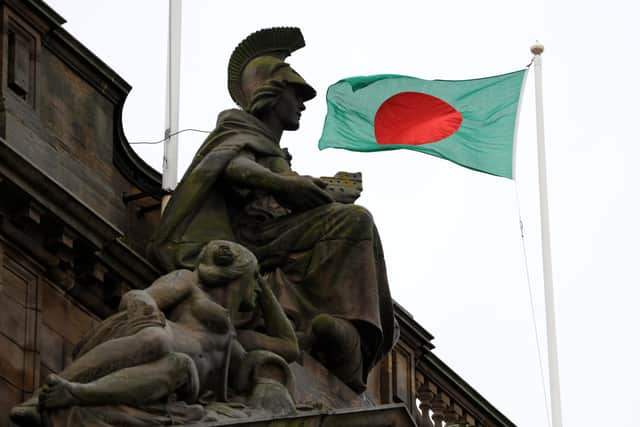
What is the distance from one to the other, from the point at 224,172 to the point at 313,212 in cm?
84

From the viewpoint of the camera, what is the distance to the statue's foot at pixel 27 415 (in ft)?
83.3

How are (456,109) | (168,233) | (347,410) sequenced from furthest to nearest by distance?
(456,109) < (168,233) < (347,410)

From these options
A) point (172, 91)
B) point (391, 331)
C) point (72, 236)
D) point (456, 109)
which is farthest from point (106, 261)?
point (456, 109)

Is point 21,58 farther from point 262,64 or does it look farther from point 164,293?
point 164,293

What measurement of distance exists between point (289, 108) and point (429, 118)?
261 inches

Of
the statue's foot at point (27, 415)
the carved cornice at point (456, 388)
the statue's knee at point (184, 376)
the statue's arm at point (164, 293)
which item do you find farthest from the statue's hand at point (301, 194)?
the carved cornice at point (456, 388)

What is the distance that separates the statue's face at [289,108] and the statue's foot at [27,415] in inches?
207

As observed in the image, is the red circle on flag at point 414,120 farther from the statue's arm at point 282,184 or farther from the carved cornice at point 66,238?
the carved cornice at point 66,238

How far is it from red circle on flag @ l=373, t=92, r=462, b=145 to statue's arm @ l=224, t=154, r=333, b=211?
6.76 m

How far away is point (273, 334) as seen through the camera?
27609 mm

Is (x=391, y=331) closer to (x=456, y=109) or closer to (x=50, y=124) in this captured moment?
(x=50, y=124)

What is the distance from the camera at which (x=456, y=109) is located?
36969mm

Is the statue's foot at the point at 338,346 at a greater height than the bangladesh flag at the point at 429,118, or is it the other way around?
the bangladesh flag at the point at 429,118

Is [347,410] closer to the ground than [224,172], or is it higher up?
closer to the ground
